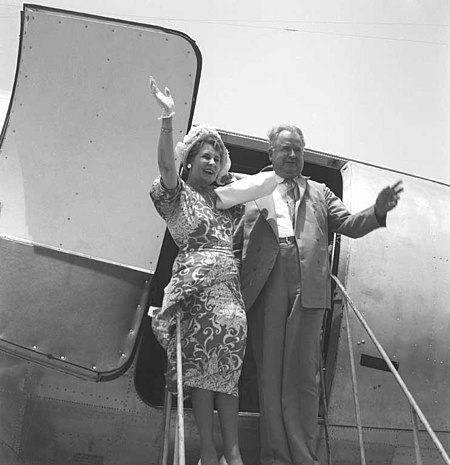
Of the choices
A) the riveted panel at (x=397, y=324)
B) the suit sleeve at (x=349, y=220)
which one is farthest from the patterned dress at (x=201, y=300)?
the riveted panel at (x=397, y=324)

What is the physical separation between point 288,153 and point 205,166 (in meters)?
0.60

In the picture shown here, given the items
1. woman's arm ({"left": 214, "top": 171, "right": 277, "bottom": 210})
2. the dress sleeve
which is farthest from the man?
the dress sleeve

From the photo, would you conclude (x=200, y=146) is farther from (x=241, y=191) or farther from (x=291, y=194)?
(x=291, y=194)

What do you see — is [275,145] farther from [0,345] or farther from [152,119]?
[0,345]

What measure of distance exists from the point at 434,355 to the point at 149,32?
274cm

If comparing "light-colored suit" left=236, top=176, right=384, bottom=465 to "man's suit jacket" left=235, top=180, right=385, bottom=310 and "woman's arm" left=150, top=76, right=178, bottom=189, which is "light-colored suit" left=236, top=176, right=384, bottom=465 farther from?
"woman's arm" left=150, top=76, right=178, bottom=189

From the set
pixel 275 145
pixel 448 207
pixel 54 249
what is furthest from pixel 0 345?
pixel 448 207

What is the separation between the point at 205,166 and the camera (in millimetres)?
3404

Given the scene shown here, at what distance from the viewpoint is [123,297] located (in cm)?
379

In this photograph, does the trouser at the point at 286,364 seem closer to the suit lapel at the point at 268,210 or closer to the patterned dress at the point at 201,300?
the suit lapel at the point at 268,210

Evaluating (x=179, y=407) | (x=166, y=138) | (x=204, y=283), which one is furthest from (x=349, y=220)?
(x=179, y=407)

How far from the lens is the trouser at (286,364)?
3293mm

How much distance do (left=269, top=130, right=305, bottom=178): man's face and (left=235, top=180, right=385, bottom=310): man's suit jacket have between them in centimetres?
15

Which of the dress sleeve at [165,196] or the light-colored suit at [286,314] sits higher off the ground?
the dress sleeve at [165,196]
